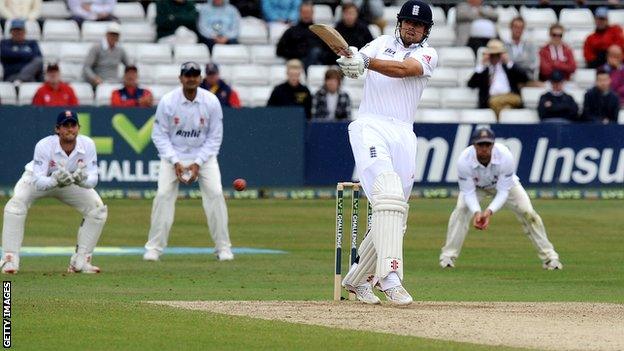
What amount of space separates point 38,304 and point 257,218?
9.85 meters

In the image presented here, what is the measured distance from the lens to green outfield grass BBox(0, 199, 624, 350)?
8.83 meters

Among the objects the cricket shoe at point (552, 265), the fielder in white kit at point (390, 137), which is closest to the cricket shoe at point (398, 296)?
the fielder in white kit at point (390, 137)

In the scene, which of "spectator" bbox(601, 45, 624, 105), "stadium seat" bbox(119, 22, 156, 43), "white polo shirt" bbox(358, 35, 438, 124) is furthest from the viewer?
"spectator" bbox(601, 45, 624, 105)

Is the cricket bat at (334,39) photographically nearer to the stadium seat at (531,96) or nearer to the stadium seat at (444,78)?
the stadium seat at (444,78)

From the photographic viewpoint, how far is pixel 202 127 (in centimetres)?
1535

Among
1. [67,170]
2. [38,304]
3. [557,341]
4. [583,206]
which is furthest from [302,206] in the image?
[557,341]

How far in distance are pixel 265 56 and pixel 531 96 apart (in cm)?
451

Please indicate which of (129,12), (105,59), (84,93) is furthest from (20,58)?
(129,12)

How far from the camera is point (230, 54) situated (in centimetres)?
2412

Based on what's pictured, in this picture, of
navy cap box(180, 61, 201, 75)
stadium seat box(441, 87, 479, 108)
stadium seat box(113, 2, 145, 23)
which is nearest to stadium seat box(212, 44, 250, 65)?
stadium seat box(113, 2, 145, 23)

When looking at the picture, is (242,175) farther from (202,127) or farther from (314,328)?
(314,328)

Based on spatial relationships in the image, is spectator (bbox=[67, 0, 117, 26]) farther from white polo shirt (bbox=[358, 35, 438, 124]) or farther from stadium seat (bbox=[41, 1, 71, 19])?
white polo shirt (bbox=[358, 35, 438, 124])

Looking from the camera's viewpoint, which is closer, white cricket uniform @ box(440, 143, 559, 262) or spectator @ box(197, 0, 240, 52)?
white cricket uniform @ box(440, 143, 559, 262)

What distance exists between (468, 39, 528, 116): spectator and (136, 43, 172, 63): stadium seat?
197 inches
